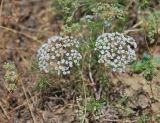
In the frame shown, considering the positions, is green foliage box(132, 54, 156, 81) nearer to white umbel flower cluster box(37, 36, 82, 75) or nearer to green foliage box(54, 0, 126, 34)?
green foliage box(54, 0, 126, 34)

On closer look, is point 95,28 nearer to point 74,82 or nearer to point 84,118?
point 74,82

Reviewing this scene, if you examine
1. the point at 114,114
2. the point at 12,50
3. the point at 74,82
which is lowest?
the point at 114,114

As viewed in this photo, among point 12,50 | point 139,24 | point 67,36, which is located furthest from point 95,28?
point 12,50

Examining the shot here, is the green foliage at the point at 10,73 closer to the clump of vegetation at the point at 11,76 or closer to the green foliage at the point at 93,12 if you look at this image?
the clump of vegetation at the point at 11,76

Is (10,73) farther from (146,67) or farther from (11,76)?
(146,67)

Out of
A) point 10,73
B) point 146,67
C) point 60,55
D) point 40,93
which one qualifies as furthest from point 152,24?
point 10,73

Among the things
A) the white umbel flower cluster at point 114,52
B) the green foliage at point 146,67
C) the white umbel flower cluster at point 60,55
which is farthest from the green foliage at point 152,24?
the white umbel flower cluster at point 60,55
